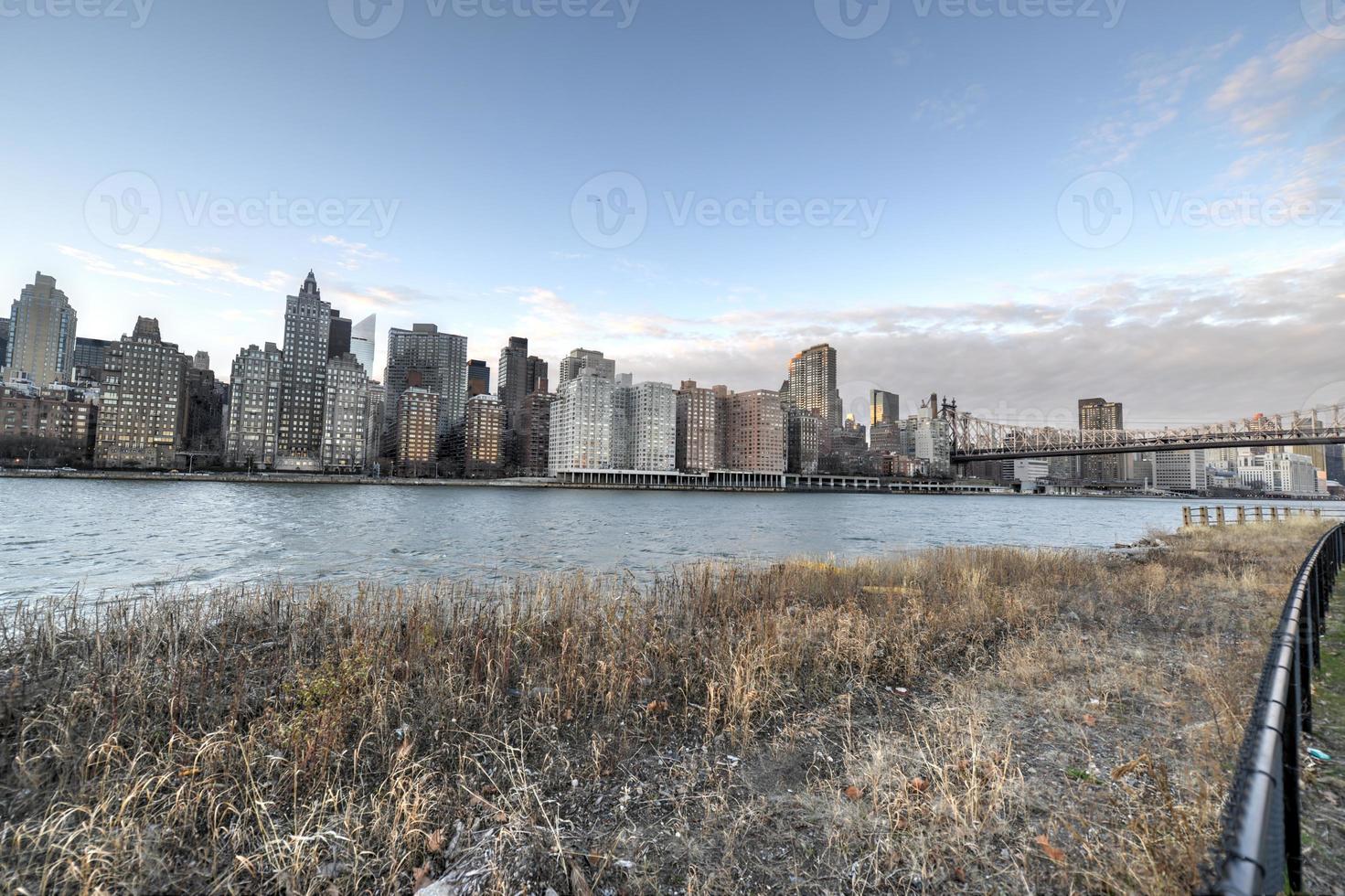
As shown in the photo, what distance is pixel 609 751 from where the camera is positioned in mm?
6406

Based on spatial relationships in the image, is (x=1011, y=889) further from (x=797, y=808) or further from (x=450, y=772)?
(x=450, y=772)

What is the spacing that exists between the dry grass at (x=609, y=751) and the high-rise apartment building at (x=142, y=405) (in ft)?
740

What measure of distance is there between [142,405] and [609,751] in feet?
822

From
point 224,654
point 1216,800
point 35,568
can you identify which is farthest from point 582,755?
point 35,568

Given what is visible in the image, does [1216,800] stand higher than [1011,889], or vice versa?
[1216,800]

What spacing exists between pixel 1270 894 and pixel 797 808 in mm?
4052

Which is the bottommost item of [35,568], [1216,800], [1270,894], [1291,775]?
[35,568]

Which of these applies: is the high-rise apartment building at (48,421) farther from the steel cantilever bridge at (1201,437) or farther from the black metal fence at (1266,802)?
the steel cantilever bridge at (1201,437)

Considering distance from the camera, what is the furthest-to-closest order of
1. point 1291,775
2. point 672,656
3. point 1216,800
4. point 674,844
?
point 672,656, point 674,844, point 1216,800, point 1291,775

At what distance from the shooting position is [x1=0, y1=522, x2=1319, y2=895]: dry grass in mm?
4273

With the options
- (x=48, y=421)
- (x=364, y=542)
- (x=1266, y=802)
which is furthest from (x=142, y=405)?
(x=1266, y=802)

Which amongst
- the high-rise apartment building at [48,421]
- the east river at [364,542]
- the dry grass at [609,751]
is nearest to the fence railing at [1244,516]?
the east river at [364,542]

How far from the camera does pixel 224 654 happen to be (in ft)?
28.4

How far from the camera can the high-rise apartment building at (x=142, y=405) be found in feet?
589
